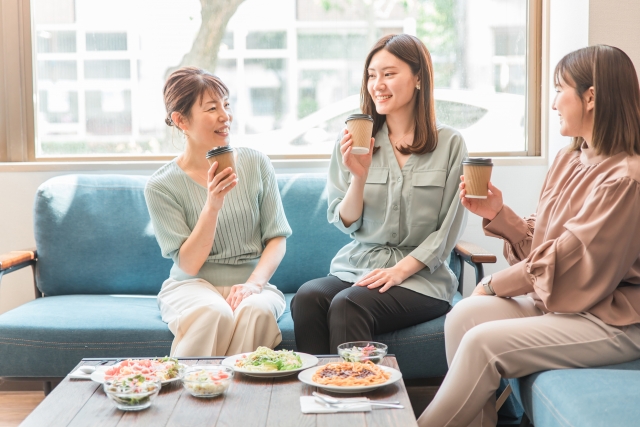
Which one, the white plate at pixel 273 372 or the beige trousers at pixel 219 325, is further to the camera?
the beige trousers at pixel 219 325

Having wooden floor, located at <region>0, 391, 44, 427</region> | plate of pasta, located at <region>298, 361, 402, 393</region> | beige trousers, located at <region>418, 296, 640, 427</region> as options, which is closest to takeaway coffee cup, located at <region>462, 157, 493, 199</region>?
beige trousers, located at <region>418, 296, 640, 427</region>

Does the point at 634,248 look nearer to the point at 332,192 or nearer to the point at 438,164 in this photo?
the point at 438,164

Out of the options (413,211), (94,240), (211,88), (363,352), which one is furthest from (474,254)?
(94,240)

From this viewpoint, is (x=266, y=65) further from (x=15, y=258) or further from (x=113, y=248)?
(x=15, y=258)

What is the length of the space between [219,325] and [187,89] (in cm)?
93

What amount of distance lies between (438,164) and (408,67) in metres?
0.38

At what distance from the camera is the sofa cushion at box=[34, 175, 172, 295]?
2863 mm

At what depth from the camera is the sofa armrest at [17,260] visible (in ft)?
8.39

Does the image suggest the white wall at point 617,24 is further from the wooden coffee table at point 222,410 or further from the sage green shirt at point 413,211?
the wooden coffee table at point 222,410

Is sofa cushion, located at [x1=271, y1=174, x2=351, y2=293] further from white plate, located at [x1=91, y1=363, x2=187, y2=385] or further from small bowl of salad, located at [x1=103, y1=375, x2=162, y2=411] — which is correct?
small bowl of salad, located at [x1=103, y1=375, x2=162, y2=411]

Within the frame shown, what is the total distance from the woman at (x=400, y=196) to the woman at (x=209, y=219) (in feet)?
0.78

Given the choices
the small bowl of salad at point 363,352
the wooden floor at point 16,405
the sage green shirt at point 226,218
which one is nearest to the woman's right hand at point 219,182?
the sage green shirt at point 226,218

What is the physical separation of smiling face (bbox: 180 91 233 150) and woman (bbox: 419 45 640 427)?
123cm

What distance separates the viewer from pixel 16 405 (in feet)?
9.23
